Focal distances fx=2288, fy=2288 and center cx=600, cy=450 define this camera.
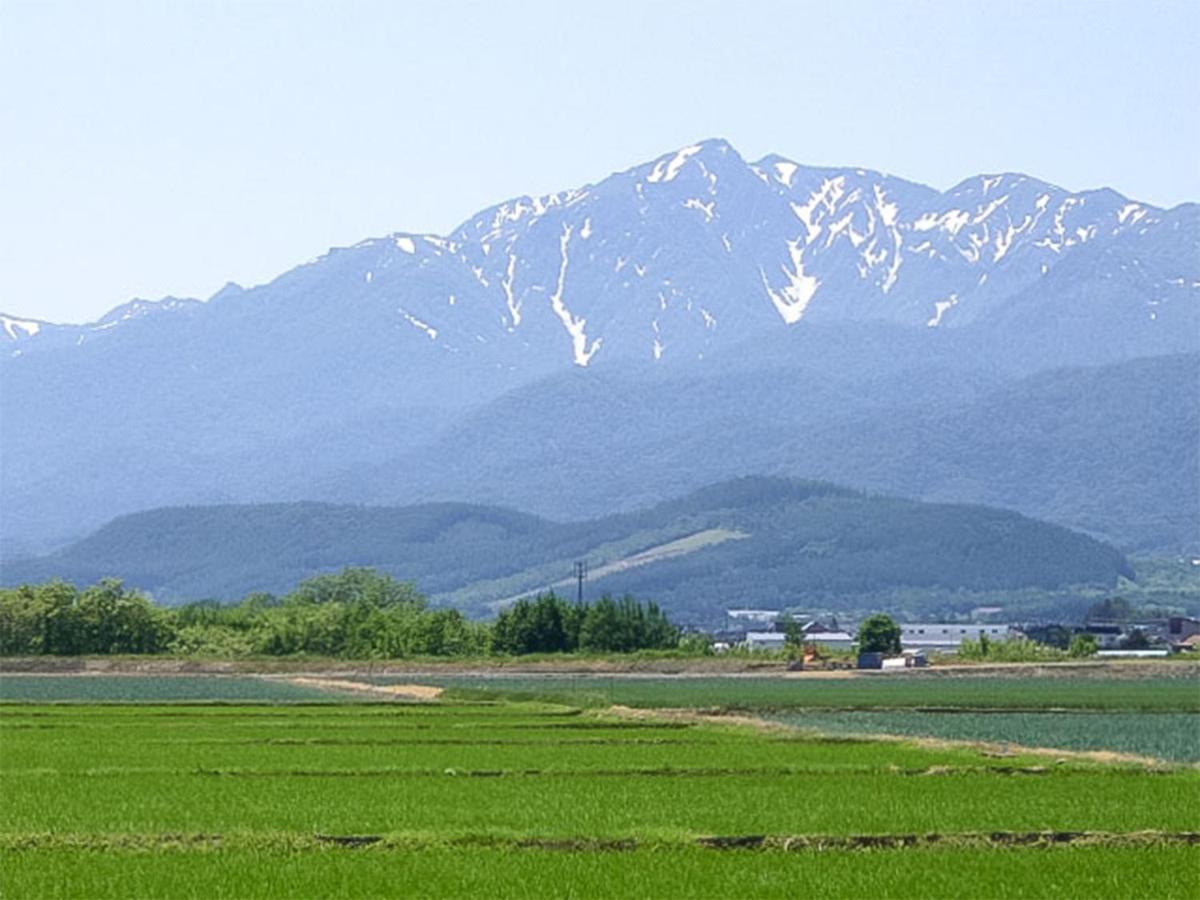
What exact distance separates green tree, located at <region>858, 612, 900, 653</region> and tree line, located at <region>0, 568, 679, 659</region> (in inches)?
774

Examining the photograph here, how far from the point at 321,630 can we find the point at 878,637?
1625 inches

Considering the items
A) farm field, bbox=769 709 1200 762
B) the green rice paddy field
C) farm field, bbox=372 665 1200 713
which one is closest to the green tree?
farm field, bbox=372 665 1200 713

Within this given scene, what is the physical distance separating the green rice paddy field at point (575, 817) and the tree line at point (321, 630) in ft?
263

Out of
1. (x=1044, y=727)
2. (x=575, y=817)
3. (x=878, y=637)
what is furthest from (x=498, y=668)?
(x=575, y=817)

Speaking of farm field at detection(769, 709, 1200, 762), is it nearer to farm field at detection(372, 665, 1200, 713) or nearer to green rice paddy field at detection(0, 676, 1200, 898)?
green rice paddy field at detection(0, 676, 1200, 898)

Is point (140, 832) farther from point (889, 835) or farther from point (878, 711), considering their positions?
point (878, 711)

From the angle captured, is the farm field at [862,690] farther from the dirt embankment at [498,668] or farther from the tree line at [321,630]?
the tree line at [321,630]

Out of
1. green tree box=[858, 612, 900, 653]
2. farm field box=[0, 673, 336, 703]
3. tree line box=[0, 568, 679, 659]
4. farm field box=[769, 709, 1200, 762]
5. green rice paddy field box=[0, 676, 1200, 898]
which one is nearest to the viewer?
green rice paddy field box=[0, 676, 1200, 898]

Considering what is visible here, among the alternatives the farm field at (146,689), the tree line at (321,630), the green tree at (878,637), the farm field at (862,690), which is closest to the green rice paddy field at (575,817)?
the farm field at (862,690)

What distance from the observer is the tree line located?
13800 cm

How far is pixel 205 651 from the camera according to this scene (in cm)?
14162

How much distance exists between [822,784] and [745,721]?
27.0 metres

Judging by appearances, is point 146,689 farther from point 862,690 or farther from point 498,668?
→ point 862,690

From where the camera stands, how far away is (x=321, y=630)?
477 ft
